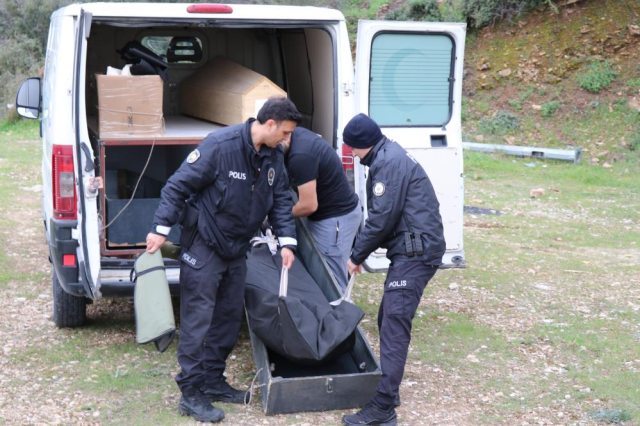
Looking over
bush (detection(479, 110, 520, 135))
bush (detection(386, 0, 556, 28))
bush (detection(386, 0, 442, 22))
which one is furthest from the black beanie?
bush (detection(386, 0, 442, 22))

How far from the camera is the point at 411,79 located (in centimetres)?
547

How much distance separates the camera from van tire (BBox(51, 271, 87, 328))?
17.3 ft

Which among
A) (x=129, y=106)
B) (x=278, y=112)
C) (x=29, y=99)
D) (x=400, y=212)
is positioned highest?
(x=278, y=112)

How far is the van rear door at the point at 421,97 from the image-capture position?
5.34m

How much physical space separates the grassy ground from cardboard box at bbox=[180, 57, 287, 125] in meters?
1.68

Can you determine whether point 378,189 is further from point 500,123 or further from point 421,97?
point 500,123

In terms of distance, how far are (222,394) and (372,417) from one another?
870 millimetres

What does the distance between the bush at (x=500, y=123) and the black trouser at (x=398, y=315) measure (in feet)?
37.7

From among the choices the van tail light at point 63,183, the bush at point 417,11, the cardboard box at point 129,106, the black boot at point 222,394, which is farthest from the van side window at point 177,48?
the bush at point 417,11

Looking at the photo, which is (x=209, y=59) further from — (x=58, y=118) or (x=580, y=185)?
(x=580, y=185)

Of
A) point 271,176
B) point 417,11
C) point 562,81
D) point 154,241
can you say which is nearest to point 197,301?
point 154,241

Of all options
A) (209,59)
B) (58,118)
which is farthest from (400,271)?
(209,59)

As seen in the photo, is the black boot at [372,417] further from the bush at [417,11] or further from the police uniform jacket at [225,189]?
the bush at [417,11]

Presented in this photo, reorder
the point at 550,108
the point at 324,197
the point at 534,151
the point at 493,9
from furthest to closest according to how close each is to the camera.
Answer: the point at 493,9 → the point at 550,108 → the point at 534,151 → the point at 324,197
